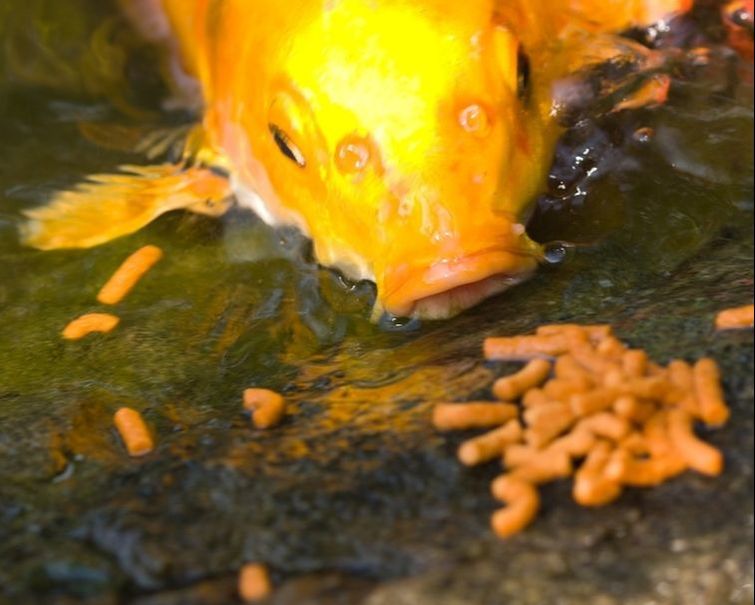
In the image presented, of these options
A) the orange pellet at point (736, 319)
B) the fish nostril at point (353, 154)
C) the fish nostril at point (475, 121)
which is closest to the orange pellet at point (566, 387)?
the orange pellet at point (736, 319)

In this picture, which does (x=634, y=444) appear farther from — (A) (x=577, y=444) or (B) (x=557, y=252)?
(B) (x=557, y=252)

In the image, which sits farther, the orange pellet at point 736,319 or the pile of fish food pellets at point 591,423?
the orange pellet at point 736,319

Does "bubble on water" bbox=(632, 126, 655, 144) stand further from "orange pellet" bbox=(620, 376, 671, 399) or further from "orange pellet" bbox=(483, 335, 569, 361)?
"orange pellet" bbox=(620, 376, 671, 399)

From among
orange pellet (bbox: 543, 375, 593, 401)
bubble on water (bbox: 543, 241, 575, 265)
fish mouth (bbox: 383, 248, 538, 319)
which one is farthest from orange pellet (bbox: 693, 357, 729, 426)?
bubble on water (bbox: 543, 241, 575, 265)

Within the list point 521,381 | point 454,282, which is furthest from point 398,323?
point 521,381

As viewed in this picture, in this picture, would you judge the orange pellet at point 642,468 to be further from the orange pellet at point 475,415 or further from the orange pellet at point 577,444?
the orange pellet at point 475,415

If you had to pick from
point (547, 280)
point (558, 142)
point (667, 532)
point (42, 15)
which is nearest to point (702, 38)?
point (558, 142)
